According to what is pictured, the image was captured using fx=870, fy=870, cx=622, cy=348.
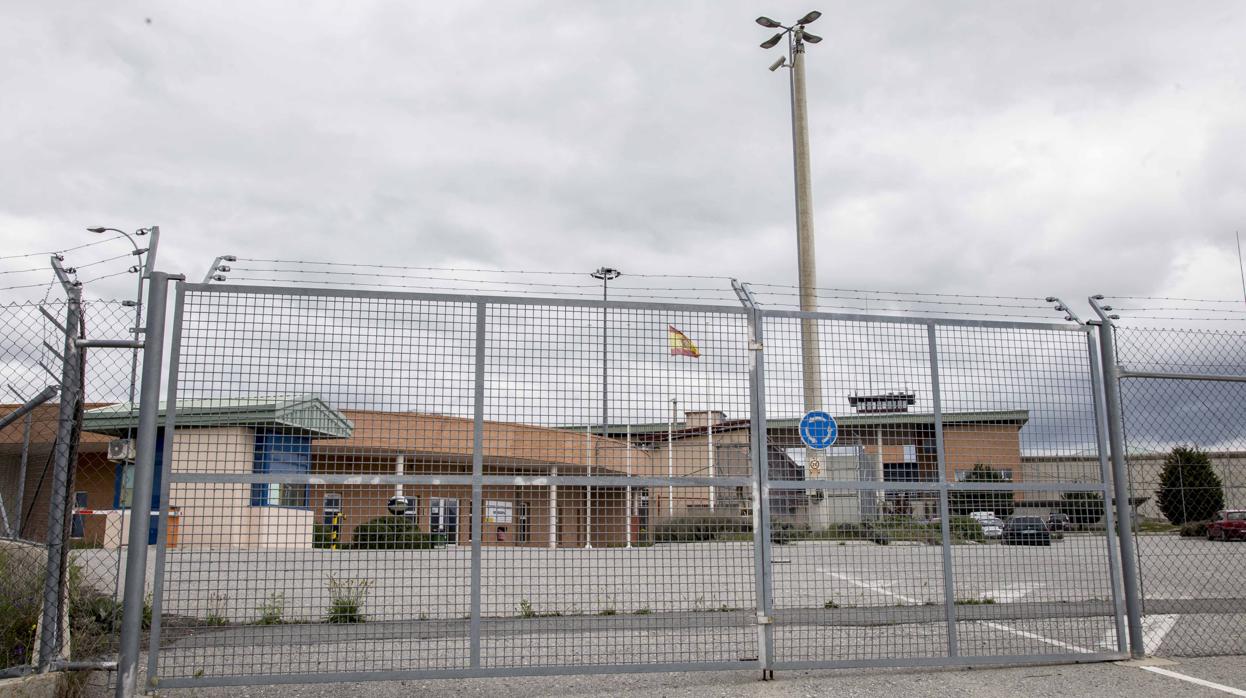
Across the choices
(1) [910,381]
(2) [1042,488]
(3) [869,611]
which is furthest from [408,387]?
(3) [869,611]

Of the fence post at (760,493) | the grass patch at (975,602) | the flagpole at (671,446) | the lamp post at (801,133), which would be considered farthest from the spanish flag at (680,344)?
the lamp post at (801,133)

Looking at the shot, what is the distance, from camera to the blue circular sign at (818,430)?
642cm

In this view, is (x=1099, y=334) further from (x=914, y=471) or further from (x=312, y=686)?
(x=312, y=686)

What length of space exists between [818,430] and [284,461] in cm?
379

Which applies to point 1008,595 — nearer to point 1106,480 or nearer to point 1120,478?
point 1120,478

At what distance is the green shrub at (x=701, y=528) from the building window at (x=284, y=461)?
99.0 inches

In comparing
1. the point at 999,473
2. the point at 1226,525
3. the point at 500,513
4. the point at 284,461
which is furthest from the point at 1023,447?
the point at 284,461

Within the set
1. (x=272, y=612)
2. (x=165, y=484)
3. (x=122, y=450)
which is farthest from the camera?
(x=272, y=612)

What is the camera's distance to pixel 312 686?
6.20 meters

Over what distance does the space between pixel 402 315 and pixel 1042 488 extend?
4.95 m

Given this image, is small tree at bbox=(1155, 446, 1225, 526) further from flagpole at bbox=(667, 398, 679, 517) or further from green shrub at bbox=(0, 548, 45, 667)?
green shrub at bbox=(0, 548, 45, 667)

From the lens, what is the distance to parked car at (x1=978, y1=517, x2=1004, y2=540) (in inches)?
271

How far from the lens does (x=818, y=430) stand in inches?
255

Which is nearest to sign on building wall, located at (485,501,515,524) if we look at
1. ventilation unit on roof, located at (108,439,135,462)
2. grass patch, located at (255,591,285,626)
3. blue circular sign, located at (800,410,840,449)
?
grass patch, located at (255,591,285,626)
